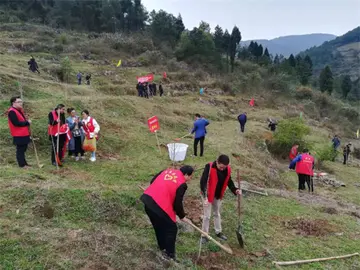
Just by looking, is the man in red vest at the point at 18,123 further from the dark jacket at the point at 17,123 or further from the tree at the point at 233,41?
the tree at the point at 233,41

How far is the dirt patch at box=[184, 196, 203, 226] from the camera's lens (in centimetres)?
712

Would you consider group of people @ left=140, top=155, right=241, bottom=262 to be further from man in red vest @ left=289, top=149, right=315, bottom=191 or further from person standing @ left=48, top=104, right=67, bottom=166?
man in red vest @ left=289, top=149, right=315, bottom=191

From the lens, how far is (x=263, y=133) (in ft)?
71.7

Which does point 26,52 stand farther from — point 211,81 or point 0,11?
point 0,11

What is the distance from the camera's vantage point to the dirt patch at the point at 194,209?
712 centimetres

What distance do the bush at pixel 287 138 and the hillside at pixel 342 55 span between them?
10892cm

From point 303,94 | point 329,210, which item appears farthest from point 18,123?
point 303,94

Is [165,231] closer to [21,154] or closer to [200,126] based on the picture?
[21,154]

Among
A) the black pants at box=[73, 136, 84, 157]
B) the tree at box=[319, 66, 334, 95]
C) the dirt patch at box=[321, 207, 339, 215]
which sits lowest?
the dirt patch at box=[321, 207, 339, 215]

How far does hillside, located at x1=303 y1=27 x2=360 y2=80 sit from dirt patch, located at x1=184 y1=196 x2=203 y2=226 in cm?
12156

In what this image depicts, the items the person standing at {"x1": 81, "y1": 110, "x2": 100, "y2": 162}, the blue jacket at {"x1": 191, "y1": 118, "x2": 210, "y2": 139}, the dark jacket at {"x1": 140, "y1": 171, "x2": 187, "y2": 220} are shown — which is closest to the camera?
the dark jacket at {"x1": 140, "y1": 171, "x2": 187, "y2": 220}

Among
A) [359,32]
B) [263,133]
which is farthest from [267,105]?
[359,32]

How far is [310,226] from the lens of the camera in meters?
7.52

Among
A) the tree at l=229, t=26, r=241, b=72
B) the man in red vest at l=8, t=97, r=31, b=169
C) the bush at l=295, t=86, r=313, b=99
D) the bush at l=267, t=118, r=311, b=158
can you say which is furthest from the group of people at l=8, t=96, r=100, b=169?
the tree at l=229, t=26, r=241, b=72
